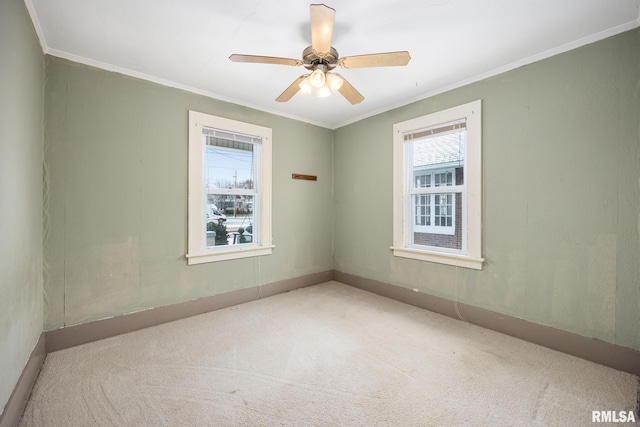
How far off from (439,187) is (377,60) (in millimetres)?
1813

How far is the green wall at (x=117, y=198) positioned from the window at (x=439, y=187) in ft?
7.09

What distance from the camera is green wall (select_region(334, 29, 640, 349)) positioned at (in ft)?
6.68

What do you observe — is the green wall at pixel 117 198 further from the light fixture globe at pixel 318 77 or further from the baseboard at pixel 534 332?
the baseboard at pixel 534 332

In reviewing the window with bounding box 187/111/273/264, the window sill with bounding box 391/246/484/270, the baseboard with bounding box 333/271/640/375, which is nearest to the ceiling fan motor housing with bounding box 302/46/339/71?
the window with bounding box 187/111/273/264

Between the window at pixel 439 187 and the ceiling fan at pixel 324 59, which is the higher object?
the ceiling fan at pixel 324 59

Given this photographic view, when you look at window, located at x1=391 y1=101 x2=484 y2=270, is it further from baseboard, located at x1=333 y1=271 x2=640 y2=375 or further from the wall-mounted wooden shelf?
the wall-mounted wooden shelf

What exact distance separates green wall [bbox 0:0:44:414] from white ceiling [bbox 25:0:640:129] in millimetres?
374

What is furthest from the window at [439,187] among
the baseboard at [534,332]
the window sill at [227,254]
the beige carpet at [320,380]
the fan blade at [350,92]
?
the window sill at [227,254]

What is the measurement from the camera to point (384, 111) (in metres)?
3.72

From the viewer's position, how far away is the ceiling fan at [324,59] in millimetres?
1629

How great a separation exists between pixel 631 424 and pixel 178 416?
8.55 feet

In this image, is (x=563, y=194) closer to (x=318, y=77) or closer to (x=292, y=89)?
(x=318, y=77)

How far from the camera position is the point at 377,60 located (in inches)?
75.2

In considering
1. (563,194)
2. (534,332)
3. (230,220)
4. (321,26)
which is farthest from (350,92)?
(534,332)
